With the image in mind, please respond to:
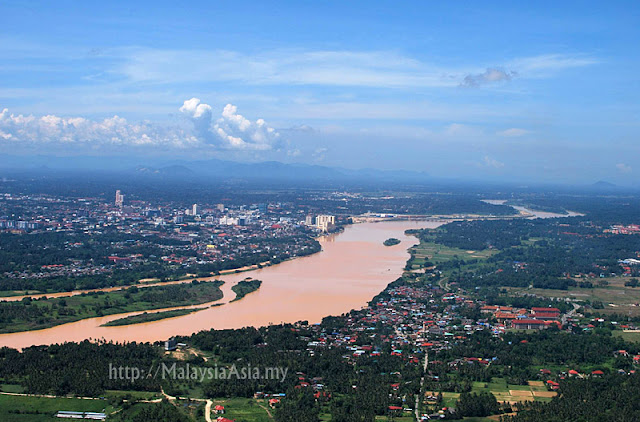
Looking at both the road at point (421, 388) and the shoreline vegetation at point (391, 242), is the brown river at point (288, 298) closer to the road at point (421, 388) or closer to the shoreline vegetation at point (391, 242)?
the shoreline vegetation at point (391, 242)

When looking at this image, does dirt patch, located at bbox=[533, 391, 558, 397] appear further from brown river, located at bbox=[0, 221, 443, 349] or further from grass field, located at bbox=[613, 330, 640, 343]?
brown river, located at bbox=[0, 221, 443, 349]

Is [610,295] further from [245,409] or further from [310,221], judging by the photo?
[310,221]

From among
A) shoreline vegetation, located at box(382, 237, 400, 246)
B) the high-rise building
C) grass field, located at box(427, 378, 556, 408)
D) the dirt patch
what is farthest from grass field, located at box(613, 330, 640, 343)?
the high-rise building

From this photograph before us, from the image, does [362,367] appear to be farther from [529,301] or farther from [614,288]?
[614,288]

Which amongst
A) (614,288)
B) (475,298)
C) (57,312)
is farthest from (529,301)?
(57,312)

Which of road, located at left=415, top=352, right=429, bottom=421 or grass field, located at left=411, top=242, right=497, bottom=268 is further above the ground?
grass field, located at left=411, top=242, right=497, bottom=268

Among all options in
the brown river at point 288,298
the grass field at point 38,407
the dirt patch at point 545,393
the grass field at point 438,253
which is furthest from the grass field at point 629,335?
the grass field at point 38,407
